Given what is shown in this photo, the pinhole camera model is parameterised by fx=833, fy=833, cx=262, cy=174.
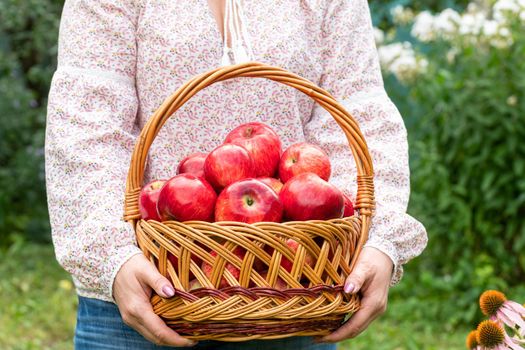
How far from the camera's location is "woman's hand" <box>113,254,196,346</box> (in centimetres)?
155

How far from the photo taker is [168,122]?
1.91m

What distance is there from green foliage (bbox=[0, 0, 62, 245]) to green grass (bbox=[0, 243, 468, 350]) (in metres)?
0.78

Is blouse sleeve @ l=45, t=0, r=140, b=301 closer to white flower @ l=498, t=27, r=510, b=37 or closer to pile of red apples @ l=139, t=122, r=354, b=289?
pile of red apples @ l=139, t=122, r=354, b=289

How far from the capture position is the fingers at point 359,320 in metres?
1.64

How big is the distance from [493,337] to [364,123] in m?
0.61

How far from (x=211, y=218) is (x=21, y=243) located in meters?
4.88

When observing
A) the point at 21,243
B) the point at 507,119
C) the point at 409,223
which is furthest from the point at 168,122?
the point at 21,243

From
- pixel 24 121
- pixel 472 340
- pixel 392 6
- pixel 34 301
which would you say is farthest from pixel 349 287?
pixel 392 6

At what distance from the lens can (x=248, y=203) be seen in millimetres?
1515

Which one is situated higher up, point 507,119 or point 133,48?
point 133,48

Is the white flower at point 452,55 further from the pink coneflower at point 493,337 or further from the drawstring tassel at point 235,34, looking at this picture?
the pink coneflower at point 493,337

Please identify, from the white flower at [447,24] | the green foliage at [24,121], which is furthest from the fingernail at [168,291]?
the green foliage at [24,121]

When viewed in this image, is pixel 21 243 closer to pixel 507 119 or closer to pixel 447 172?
pixel 447 172

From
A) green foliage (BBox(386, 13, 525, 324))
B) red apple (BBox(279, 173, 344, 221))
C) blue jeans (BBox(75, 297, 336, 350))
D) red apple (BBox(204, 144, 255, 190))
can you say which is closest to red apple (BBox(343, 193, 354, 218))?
red apple (BBox(279, 173, 344, 221))
